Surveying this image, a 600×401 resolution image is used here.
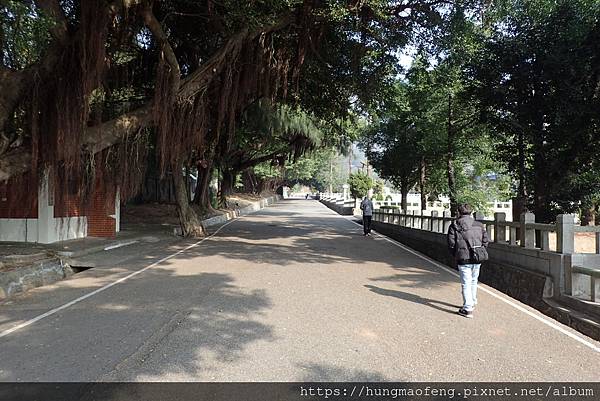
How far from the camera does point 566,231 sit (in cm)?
827

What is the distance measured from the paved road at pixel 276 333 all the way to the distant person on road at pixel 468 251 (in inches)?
12.4

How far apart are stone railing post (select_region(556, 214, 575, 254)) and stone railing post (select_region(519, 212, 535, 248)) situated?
1.38m

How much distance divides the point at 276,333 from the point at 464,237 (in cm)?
316

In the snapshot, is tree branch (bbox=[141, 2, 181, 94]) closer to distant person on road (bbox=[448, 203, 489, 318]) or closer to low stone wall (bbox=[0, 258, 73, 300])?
low stone wall (bbox=[0, 258, 73, 300])

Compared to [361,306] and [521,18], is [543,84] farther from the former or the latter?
[361,306]

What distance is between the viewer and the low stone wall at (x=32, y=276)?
856 cm

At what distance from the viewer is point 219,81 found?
15.3m

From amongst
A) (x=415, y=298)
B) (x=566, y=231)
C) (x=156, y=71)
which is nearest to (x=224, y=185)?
(x=156, y=71)

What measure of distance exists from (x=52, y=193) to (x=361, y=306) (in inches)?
391

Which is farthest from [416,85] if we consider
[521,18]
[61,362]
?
[61,362]

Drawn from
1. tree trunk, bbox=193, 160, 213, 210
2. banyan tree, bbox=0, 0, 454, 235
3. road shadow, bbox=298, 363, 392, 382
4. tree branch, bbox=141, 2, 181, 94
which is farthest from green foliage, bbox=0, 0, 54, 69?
tree trunk, bbox=193, 160, 213, 210

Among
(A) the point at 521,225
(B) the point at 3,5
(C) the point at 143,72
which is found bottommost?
(A) the point at 521,225

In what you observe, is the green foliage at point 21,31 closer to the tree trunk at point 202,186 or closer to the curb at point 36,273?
the curb at point 36,273

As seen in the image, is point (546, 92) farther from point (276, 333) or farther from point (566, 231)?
point (276, 333)
